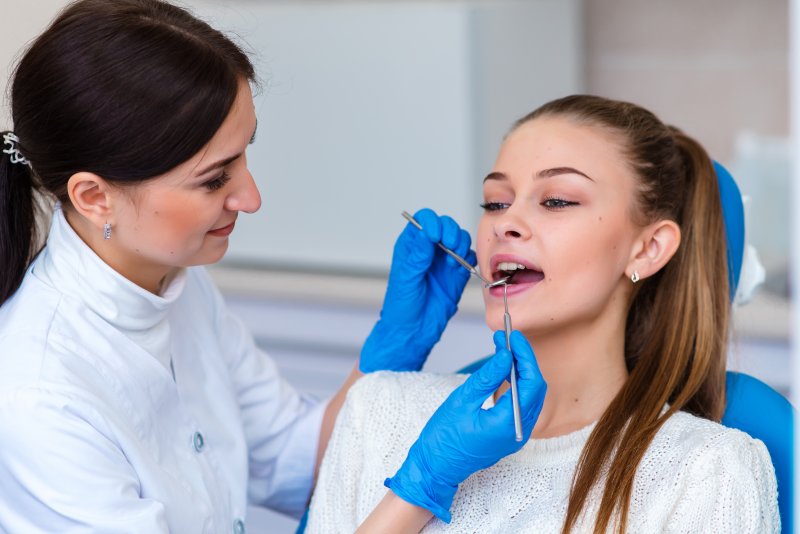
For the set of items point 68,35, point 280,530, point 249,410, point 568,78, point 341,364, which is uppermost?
point 68,35

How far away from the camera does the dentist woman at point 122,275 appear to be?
1275 millimetres

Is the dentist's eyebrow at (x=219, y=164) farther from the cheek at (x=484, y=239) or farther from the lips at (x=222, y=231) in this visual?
the cheek at (x=484, y=239)

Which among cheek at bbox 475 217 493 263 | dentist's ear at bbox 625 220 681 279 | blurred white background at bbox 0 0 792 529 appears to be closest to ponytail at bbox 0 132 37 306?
cheek at bbox 475 217 493 263

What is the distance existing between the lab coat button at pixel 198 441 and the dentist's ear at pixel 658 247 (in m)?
0.67

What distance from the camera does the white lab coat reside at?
4.16 feet

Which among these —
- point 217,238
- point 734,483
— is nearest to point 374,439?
point 217,238

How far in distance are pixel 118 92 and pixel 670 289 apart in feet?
2.82

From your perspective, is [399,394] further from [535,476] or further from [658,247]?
[658,247]

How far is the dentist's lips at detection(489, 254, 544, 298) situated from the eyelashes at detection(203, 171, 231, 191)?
1.26ft

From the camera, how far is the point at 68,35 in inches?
51.4

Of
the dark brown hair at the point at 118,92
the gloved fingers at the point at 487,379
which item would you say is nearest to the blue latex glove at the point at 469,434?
the gloved fingers at the point at 487,379

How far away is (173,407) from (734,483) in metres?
0.79

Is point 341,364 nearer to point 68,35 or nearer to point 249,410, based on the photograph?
point 249,410

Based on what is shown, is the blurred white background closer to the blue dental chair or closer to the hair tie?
the blue dental chair
